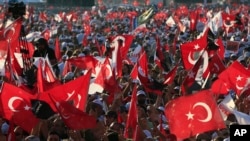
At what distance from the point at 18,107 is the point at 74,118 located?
99 cm

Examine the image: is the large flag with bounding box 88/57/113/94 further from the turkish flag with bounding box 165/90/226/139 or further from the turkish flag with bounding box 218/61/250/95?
→ the turkish flag with bounding box 165/90/226/139

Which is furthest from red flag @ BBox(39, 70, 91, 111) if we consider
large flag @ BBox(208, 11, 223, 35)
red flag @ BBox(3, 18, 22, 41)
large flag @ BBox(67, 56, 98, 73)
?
A: large flag @ BBox(208, 11, 223, 35)

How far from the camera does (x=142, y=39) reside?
24.8 meters

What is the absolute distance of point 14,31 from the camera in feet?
51.2

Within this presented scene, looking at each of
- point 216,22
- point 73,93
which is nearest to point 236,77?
point 73,93

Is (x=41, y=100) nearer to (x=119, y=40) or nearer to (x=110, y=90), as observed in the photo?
(x=110, y=90)

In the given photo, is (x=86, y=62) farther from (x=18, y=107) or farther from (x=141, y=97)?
(x=18, y=107)

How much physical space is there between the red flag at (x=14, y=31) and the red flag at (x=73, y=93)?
4650mm

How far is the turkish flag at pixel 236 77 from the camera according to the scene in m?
12.9

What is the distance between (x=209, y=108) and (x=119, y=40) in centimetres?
888

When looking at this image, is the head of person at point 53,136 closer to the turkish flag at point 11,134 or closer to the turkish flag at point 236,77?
the turkish flag at point 11,134

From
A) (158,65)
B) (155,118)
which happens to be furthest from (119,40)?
(155,118)

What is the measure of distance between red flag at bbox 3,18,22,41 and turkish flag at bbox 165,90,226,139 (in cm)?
638

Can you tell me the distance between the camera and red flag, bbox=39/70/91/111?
1051 cm
